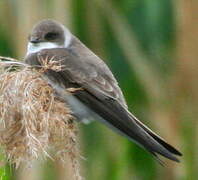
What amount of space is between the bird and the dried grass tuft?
549 millimetres

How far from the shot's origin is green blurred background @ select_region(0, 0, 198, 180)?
3280mm

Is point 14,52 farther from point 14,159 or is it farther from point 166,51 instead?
point 14,159

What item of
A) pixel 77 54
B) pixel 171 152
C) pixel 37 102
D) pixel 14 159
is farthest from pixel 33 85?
pixel 77 54

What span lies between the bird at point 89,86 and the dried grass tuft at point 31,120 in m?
0.55

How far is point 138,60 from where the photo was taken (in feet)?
11.6

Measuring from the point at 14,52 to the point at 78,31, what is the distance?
0.36 metres

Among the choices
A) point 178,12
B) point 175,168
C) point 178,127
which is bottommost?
point 175,168

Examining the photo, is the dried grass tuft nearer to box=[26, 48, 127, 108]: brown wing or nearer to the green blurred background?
box=[26, 48, 127, 108]: brown wing

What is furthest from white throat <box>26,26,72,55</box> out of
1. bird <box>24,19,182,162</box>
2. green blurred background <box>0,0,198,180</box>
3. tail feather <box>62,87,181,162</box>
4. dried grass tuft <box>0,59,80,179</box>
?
dried grass tuft <box>0,59,80,179</box>

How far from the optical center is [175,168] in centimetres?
361

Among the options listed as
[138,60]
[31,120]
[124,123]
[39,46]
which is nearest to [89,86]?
[124,123]

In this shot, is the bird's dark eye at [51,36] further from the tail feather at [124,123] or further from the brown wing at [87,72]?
the tail feather at [124,123]

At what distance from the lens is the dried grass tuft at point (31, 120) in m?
1.82

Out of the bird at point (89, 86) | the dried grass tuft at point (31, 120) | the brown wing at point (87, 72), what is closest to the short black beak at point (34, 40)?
the bird at point (89, 86)
